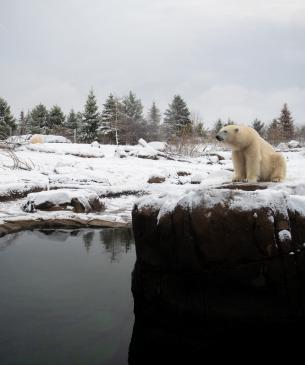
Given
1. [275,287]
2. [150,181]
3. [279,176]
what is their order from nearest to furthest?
1. [275,287]
2. [279,176]
3. [150,181]

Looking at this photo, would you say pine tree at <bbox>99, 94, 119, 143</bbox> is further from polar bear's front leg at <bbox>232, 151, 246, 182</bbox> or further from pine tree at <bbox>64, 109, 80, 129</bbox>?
polar bear's front leg at <bbox>232, 151, 246, 182</bbox>

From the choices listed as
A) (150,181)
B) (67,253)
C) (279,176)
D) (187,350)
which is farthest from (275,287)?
(150,181)

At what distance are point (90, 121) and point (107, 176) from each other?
930 inches

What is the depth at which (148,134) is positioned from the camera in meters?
39.6

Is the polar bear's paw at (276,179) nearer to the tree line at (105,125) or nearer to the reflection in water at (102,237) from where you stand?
the reflection in water at (102,237)

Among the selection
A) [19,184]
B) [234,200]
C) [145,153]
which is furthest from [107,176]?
[234,200]

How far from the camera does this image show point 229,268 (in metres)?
3.71

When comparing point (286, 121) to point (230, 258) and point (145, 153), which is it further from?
point (230, 258)

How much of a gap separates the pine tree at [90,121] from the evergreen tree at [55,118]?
250cm

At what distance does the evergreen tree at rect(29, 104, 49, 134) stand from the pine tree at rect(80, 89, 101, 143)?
3.96 meters

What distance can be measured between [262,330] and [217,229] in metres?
1.10

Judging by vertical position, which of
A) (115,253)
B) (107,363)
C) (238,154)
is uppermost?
(238,154)

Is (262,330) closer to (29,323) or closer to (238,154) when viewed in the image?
(29,323)

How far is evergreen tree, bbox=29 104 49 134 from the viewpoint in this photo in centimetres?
3822
